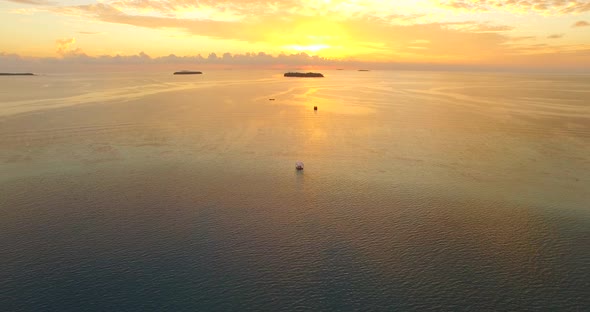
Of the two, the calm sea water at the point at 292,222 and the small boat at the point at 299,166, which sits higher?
the small boat at the point at 299,166

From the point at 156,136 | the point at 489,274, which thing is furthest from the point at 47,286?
the point at 156,136

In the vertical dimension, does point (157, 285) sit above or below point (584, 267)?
below

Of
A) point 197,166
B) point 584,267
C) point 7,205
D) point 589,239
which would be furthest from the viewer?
point 197,166

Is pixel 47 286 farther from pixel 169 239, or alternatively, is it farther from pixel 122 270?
pixel 169 239

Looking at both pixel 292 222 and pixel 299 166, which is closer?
pixel 292 222

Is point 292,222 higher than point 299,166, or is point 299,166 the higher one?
point 299,166

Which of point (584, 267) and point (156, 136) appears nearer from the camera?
point (584, 267)

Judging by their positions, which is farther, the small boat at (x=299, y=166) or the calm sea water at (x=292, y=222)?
the small boat at (x=299, y=166)

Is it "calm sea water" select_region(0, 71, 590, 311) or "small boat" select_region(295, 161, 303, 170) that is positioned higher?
"small boat" select_region(295, 161, 303, 170)
